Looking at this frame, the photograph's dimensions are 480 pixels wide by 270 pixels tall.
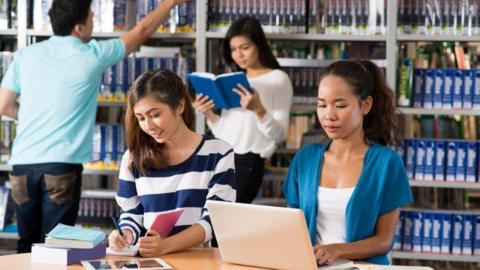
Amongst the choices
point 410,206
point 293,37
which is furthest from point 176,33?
point 410,206

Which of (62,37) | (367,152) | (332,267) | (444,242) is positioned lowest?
(444,242)

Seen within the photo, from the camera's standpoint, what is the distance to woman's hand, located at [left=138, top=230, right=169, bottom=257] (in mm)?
2836

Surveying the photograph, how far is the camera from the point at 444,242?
5.07 m

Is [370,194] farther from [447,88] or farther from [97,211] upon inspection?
[97,211]

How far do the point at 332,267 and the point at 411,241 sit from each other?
2.54 metres

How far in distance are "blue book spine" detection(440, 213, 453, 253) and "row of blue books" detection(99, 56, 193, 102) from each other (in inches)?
65.4

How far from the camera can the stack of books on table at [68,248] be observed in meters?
2.75

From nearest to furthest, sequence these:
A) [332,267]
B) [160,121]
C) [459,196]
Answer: [332,267]
[160,121]
[459,196]

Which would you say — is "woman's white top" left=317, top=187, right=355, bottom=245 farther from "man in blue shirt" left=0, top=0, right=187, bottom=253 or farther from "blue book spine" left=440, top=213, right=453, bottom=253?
"blue book spine" left=440, top=213, right=453, bottom=253

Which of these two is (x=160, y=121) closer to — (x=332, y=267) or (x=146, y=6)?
(x=332, y=267)

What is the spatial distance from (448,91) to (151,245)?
8.72ft

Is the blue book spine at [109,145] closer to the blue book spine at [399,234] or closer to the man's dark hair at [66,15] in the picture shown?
the man's dark hair at [66,15]

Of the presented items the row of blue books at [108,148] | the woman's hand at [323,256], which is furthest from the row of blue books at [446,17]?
the woman's hand at [323,256]

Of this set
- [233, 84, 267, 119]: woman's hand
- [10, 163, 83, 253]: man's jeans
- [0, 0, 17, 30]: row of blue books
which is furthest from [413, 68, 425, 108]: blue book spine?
[0, 0, 17, 30]: row of blue books
